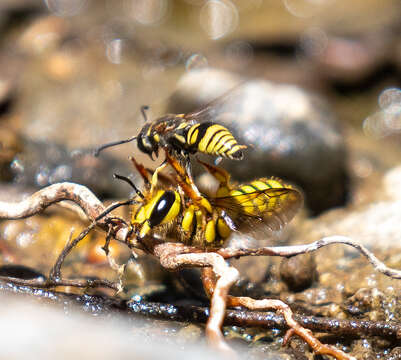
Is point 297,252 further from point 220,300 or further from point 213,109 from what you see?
point 213,109

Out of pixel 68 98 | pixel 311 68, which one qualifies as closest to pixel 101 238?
pixel 68 98

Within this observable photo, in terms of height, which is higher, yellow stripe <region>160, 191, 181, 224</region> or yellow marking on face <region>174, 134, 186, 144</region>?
yellow marking on face <region>174, 134, 186, 144</region>

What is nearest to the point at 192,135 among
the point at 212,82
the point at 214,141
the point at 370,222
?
the point at 214,141

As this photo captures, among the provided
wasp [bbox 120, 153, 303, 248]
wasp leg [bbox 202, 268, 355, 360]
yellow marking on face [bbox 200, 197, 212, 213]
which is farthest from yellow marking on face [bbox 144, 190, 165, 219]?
wasp leg [bbox 202, 268, 355, 360]

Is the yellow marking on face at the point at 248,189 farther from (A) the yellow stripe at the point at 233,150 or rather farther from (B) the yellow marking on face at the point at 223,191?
(A) the yellow stripe at the point at 233,150

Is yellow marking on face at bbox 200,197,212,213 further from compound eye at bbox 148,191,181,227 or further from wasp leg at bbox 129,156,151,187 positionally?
wasp leg at bbox 129,156,151,187

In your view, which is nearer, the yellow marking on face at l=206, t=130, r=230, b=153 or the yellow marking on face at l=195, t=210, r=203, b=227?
the yellow marking on face at l=195, t=210, r=203, b=227

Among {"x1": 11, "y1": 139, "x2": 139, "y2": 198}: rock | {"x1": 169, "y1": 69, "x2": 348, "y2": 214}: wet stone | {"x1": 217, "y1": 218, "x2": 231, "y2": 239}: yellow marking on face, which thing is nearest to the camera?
{"x1": 217, "y1": 218, "x2": 231, "y2": 239}: yellow marking on face
